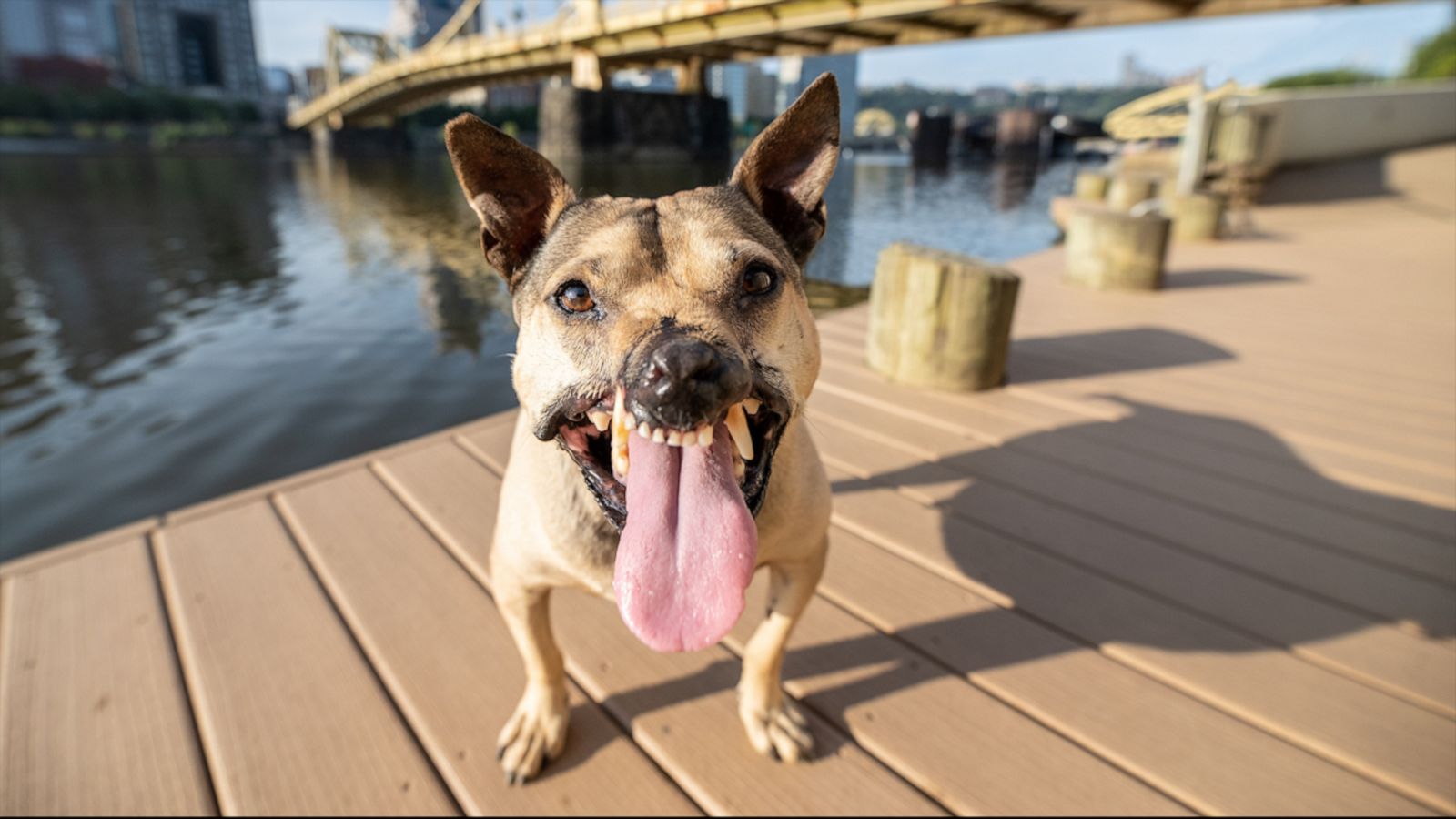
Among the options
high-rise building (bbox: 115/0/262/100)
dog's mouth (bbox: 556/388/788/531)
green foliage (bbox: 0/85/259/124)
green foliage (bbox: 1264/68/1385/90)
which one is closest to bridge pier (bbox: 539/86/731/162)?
dog's mouth (bbox: 556/388/788/531)

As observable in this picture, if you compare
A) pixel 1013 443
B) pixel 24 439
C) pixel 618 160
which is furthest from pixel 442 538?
pixel 24 439

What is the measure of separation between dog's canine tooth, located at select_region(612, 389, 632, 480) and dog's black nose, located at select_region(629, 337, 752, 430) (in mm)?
153

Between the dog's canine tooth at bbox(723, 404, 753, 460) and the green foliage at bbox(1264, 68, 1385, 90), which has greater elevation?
the green foliage at bbox(1264, 68, 1385, 90)

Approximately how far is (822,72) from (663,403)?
1.01 metres

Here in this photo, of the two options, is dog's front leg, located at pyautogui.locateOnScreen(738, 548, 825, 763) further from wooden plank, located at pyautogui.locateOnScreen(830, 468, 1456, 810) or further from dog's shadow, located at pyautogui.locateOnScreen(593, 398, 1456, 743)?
wooden plank, located at pyautogui.locateOnScreen(830, 468, 1456, 810)

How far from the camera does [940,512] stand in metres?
3.76

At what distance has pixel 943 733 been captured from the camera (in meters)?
2.44

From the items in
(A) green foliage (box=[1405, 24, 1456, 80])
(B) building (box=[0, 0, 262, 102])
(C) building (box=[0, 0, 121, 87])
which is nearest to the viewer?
(A) green foliage (box=[1405, 24, 1456, 80])

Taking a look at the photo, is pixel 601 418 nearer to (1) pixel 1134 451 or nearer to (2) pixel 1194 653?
(2) pixel 1194 653

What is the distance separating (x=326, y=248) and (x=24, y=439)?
10.8 meters

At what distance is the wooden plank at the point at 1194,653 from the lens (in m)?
2.14

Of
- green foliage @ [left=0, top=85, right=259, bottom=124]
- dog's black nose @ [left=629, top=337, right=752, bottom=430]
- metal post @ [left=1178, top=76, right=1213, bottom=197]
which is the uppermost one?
green foliage @ [left=0, top=85, right=259, bottom=124]

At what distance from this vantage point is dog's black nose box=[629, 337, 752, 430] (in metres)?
1.48

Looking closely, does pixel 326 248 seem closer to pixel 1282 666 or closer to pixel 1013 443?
pixel 1013 443
